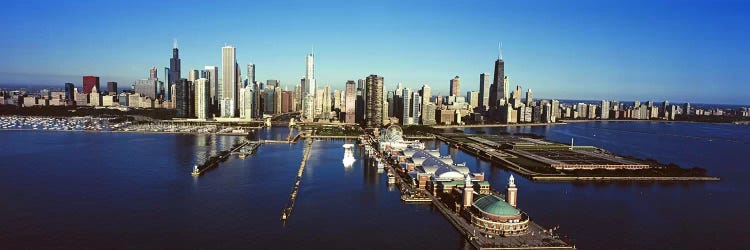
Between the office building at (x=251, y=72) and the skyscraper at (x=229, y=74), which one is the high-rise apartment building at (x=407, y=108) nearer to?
the skyscraper at (x=229, y=74)

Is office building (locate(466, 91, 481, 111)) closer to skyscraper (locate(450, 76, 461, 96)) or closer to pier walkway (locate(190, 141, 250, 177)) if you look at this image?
skyscraper (locate(450, 76, 461, 96))

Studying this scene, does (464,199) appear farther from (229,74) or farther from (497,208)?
(229,74)

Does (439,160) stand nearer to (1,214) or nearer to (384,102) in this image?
(1,214)

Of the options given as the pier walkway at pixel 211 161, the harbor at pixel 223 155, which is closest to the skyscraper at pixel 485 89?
the harbor at pixel 223 155

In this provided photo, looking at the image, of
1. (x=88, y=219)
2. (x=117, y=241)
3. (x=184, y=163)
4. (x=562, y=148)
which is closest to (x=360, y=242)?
(x=117, y=241)

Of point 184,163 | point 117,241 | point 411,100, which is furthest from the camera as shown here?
point 411,100

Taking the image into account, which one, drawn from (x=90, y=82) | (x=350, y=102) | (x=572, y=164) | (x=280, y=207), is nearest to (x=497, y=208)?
(x=280, y=207)
